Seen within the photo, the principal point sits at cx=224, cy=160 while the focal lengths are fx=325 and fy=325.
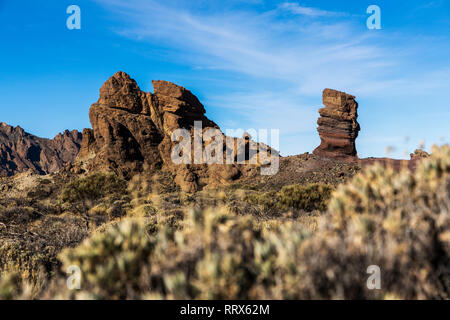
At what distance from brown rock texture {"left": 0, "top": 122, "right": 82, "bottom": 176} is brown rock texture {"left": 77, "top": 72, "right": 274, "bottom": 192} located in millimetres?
98644

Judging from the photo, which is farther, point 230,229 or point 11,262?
point 11,262

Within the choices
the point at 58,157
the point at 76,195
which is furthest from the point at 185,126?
the point at 58,157

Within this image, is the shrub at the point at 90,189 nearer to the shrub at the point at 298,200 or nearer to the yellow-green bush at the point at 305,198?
the shrub at the point at 298,200

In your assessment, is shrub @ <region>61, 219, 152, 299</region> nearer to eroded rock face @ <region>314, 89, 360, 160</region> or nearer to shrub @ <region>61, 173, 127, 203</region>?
shrub @ <region>61, 173, 127, 203</region>

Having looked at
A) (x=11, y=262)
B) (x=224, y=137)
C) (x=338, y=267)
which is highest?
(x=224, y=137)

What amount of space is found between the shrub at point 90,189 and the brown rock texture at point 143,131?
18105 mm

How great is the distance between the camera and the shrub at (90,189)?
67.5 feet

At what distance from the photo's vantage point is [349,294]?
131 inches

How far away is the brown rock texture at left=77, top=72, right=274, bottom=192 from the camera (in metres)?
42.6

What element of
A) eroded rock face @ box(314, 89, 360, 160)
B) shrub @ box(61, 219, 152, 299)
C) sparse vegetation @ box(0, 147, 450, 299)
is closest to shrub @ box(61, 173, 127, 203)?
sparse vegetation @ box(0, 147, 450, 299)

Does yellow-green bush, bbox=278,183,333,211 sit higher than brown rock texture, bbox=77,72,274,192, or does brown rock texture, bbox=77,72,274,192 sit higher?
brown rock texture, bbox=77,72,274,192

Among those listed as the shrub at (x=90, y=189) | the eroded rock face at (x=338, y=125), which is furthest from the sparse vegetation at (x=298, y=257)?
the eroded rock face at (x=338, y=125)

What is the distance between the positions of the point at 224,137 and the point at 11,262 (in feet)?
126
